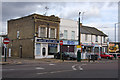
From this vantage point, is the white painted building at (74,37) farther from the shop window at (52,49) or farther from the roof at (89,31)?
the shop window at (52,49)

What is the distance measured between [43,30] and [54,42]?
3502 millimetres

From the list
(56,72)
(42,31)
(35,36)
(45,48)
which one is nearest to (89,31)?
(45,48)

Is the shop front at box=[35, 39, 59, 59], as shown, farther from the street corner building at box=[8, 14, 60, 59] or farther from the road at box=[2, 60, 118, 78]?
the road at box=[2, 60, 118, 78]

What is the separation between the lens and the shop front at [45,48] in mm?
33375

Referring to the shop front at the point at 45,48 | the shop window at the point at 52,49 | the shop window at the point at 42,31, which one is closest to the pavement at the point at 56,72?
the shop front at the point at 45,48

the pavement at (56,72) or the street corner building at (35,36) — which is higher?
the street corner building at (35,36)

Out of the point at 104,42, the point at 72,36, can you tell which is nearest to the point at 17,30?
the point at 72,36

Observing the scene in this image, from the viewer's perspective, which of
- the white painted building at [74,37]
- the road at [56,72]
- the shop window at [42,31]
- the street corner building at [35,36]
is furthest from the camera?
the white painted building at [74,37]

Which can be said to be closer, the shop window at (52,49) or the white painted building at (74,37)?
the shop window at (52,49)

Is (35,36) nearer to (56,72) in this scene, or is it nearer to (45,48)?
(45,48)

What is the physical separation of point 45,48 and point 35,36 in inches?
137

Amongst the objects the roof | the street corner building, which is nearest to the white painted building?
the roof

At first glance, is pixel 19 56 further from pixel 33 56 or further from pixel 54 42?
pixel 54 42

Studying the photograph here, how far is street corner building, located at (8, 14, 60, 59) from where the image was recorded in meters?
33.1
